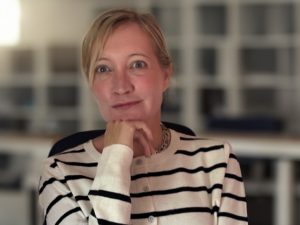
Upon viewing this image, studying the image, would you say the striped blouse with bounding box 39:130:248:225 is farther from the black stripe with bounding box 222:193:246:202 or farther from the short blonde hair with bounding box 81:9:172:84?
the short blonde hair with bounding box 81:9:172:84

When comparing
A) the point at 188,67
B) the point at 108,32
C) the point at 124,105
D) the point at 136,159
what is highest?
the point at 188,67

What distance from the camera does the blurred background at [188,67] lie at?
4949mm

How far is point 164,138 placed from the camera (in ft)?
4.39

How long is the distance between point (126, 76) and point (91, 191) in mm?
262

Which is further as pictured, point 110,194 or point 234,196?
point 234,196

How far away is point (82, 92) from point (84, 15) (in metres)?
0.73

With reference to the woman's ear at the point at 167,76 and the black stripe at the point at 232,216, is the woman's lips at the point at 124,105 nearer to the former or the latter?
the woman's ear at the point at 167,76

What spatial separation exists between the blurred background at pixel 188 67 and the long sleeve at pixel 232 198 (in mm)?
2425

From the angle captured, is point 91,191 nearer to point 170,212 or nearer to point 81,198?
point 81,198

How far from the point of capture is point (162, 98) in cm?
A: 132

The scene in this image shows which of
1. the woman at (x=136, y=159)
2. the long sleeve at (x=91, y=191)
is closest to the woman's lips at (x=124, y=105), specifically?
the woman at (x=136, y=159)

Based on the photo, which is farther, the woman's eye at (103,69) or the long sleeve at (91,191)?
the woman's eye at (103,69)

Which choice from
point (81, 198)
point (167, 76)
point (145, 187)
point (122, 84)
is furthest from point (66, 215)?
point (167, 76)

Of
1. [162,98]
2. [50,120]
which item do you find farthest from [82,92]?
[162,98]
